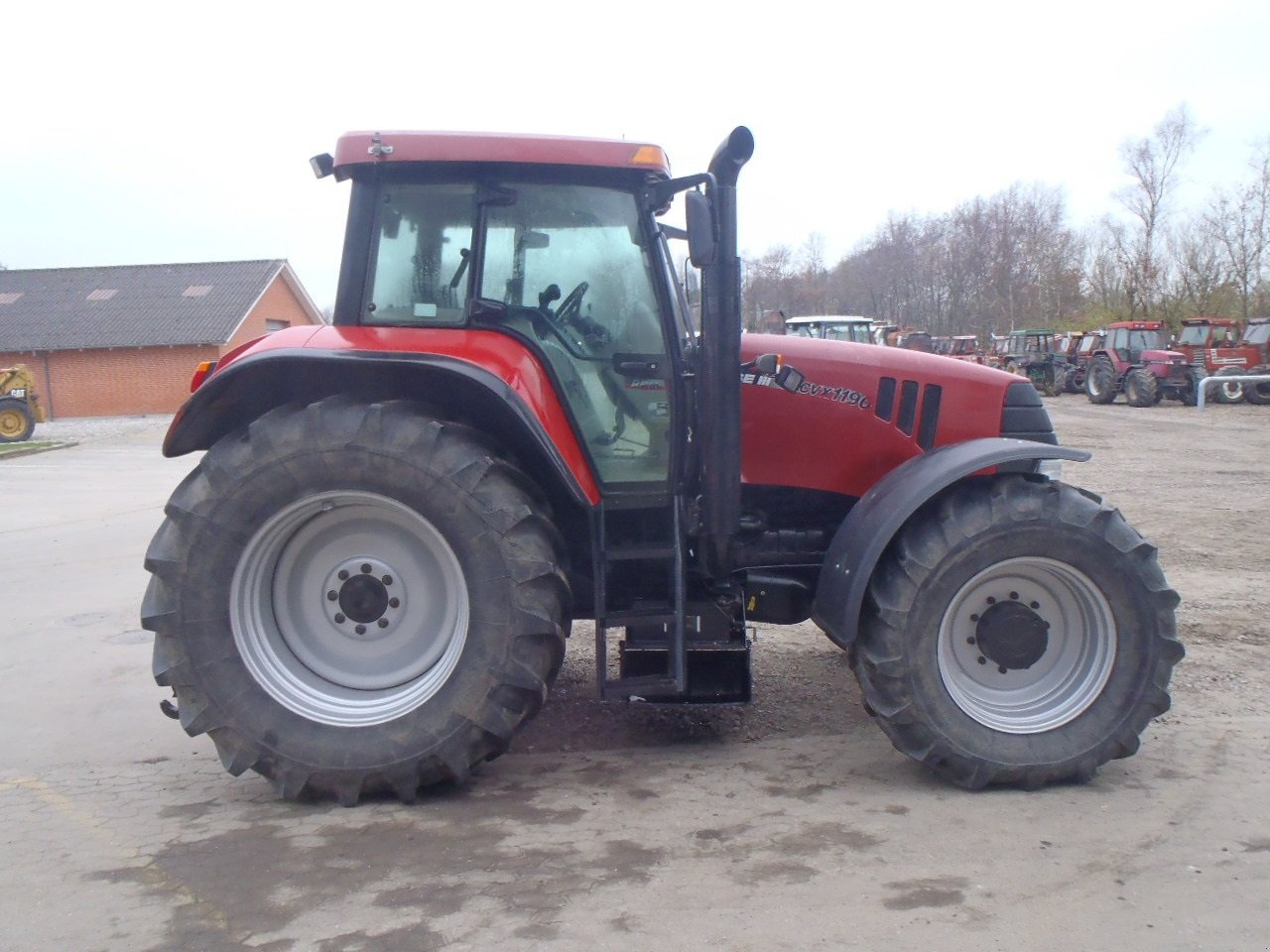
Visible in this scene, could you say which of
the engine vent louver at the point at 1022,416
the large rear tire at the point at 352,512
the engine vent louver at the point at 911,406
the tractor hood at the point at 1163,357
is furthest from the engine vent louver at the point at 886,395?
the tractor hood at the point at 1163,357

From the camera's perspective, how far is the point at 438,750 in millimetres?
3684

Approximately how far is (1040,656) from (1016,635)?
5.3 inches

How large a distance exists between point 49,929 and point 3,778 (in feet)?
5.00

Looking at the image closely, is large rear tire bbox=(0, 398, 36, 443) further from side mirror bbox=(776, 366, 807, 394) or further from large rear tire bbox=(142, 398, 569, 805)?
side mirror bbox=(776, 366, 807, 394)

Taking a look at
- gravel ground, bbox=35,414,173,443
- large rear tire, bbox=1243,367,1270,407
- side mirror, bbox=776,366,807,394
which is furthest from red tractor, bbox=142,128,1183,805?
large rear tire, bbox=1243,367,1270,407

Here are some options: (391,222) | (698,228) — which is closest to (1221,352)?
(698,228)

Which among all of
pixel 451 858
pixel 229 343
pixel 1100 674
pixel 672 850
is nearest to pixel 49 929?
pixel 451 858

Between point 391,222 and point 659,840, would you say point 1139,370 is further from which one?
point 659,840

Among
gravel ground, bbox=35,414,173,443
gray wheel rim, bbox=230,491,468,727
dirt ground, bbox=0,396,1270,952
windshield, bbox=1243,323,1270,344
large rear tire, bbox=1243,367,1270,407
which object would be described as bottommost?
gravel ground, bbox=35,414,173,443

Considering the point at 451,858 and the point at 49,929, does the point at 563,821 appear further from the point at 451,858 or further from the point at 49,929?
the point at 49,929

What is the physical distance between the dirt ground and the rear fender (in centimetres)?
120

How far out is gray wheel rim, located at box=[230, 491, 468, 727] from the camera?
379cm

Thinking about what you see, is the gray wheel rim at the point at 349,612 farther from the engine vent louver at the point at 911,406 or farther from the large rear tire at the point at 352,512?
the engine vent louver at the point at 911,406

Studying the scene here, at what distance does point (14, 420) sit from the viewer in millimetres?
24625
